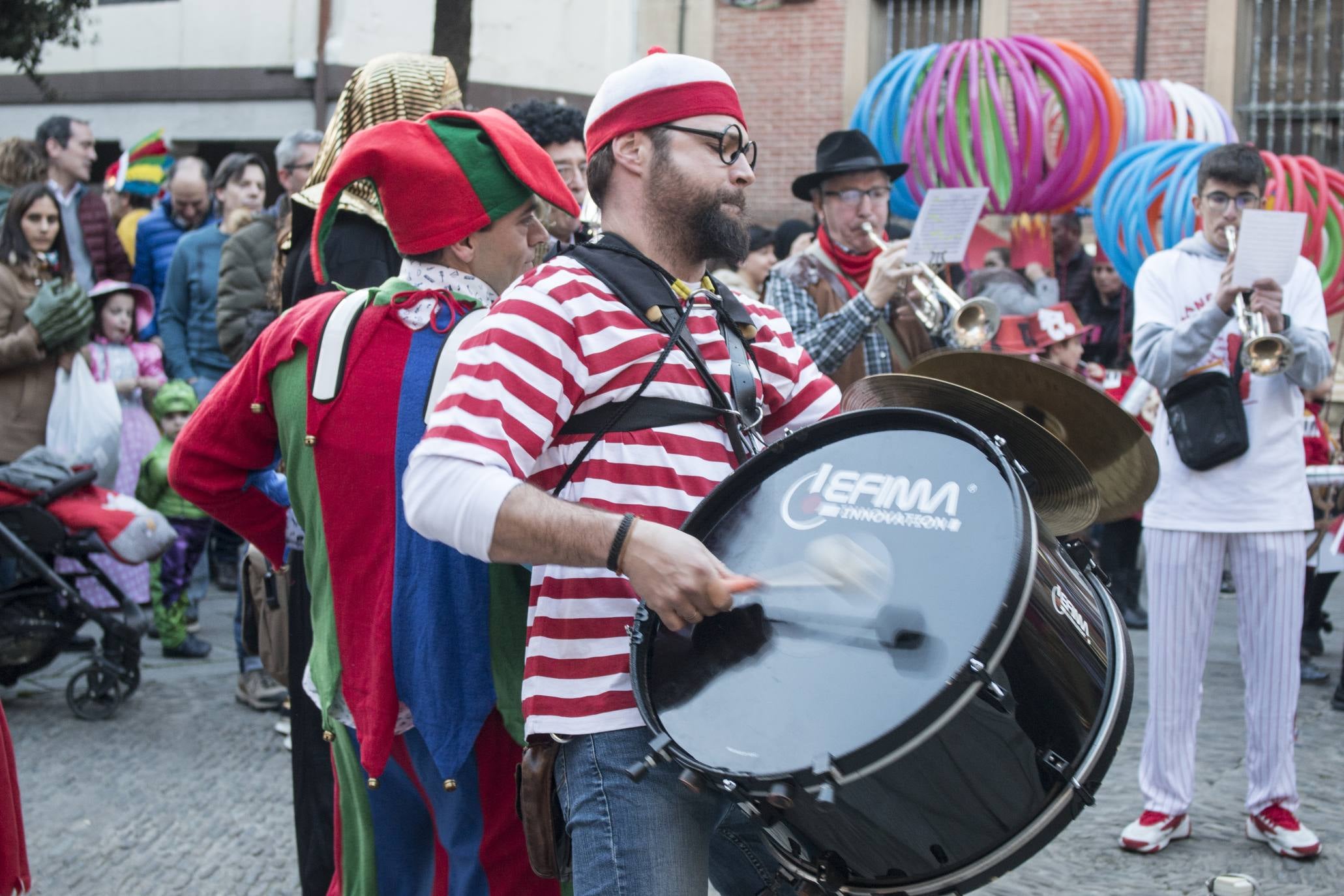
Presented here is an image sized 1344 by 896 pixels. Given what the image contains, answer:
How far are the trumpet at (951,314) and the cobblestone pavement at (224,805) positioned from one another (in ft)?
5.40

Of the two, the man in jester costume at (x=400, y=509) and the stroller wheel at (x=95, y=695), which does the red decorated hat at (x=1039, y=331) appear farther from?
the man in jester costume at (x=400, y=509)

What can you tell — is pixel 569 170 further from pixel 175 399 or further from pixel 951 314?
pixel 175 399

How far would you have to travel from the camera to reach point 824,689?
196 cm

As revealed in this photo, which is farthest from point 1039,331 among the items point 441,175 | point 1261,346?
point 441,175

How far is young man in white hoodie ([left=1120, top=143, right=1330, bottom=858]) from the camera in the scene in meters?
4.43

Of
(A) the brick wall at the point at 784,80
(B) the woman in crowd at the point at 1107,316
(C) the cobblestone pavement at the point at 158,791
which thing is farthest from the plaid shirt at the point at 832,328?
(A) the brick wall at the point at 784,80

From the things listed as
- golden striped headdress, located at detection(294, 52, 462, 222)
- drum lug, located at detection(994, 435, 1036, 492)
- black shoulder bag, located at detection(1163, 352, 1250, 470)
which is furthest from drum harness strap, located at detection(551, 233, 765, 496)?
black shoulder bag, located at detection(1163, 352, 1250, 470)

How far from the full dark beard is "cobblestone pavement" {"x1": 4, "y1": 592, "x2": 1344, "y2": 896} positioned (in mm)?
2456

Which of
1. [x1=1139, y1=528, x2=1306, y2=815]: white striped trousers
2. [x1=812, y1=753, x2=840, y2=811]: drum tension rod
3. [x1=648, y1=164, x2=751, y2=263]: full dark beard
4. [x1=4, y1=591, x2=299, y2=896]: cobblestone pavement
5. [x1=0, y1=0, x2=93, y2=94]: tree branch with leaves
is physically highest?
Result: [x1=0, y1=0, x2=93, y2=94]: tree branch with leaves

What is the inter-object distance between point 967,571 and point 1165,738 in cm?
286

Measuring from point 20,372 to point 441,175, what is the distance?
436 centimetres

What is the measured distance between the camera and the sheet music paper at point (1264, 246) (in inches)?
170

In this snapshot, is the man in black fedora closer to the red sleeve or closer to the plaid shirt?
the plaid shirt

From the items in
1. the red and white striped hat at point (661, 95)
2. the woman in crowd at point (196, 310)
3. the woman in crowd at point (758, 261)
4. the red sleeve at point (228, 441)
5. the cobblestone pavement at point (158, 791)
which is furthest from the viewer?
the woman in crowd at point (758, 261)
